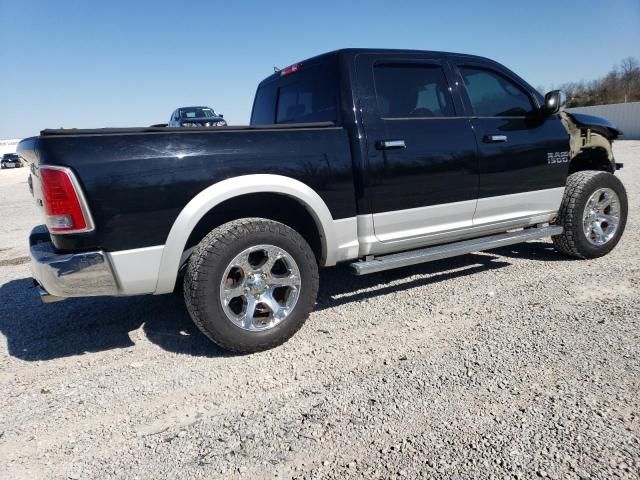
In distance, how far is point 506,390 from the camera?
2.38 metres

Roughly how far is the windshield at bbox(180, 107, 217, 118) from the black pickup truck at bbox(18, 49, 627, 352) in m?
12.0

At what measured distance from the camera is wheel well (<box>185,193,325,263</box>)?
3033 mm

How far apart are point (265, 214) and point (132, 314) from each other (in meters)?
1.51

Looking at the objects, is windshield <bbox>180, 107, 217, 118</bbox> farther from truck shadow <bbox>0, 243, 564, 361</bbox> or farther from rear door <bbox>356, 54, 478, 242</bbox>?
rear door <bbox>356, 54, 478, 242</bbox>

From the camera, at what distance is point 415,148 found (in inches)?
134

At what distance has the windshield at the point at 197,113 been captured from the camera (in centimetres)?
1572

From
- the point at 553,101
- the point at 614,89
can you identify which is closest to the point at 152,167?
the point at 553,101

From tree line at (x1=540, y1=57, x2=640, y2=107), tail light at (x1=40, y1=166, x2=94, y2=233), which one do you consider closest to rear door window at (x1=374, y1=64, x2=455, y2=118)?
tail light at (x1=40, y1=166, x2=94, y2=233)

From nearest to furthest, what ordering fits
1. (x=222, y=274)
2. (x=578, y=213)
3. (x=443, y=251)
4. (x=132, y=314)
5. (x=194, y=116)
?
1. (x=222, y=274)
2. (x=443, y=251)
3. (x=132, y=314)
4. (x=578, y=213)
5. (x=194, y=116)

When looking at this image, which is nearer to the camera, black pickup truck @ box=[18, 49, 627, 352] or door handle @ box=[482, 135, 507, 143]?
black pickup truck @ box=[18, 49, 627, 352]

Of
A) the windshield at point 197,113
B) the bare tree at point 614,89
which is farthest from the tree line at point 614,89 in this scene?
the windshield at point 197,113

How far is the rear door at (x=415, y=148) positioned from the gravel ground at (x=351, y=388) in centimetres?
72

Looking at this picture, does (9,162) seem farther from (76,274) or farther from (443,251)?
(443,251)

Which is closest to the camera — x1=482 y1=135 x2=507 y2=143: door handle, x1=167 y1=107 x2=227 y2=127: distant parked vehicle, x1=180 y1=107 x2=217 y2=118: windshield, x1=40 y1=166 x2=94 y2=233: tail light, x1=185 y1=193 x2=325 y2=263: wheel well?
x1=40 y1=166 x2=94 y2=233: tail light
